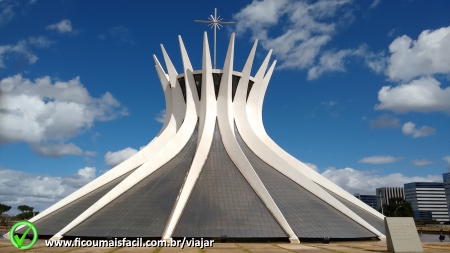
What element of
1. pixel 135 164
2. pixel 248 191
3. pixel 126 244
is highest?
pixel 135 164

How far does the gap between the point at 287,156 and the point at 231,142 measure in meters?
5.66

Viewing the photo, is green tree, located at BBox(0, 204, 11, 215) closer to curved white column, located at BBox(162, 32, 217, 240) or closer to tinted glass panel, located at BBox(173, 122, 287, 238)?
curved white column, located at BBox(162, 32, 217, 240)

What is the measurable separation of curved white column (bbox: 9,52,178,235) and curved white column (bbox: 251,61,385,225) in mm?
6981

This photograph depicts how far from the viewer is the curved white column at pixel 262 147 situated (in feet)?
77.9

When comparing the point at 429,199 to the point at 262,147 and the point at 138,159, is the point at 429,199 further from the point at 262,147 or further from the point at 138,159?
the point at 138,159

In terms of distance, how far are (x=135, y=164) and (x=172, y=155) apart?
11.7 ft

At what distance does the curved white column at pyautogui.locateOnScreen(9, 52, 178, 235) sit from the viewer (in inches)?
980

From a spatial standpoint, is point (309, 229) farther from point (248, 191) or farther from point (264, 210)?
point (248, 191)

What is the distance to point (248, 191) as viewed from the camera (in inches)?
893

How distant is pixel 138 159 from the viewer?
28.9 m

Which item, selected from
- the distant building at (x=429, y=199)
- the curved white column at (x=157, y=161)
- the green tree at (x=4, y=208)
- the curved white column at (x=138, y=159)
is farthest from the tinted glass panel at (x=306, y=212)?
the distant building at (x=429, y=199)

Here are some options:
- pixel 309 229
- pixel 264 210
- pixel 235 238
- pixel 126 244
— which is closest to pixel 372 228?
pixel 309 229

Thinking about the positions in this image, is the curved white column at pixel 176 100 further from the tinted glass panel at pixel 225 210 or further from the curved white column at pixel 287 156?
the tinted glass panel at pixel 225 210

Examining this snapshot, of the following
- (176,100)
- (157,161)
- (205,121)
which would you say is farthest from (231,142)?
(176,100)
